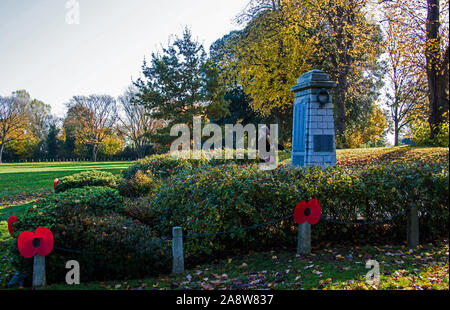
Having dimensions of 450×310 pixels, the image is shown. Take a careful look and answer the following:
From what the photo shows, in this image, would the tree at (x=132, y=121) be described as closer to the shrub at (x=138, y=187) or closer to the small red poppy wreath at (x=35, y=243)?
the shrub at (x=138, y=187)

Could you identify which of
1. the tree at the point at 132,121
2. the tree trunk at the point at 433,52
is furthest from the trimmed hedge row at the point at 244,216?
the tree at the point at 132,121

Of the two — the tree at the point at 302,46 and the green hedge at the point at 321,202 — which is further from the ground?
the tree at the point at 302,46

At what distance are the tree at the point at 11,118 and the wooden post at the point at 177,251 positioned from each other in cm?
4828

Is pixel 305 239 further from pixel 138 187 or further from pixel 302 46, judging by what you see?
pixel 302 46

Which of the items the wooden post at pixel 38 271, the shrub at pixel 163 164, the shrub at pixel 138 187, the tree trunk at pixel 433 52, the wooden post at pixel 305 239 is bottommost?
the wooden post at pixel 38 271

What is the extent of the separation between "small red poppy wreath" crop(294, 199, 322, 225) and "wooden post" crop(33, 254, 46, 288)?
394 cm

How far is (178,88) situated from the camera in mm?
27484

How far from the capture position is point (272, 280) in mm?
4430

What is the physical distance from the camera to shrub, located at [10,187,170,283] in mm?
4871

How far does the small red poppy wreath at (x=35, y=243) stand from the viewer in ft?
14.7
